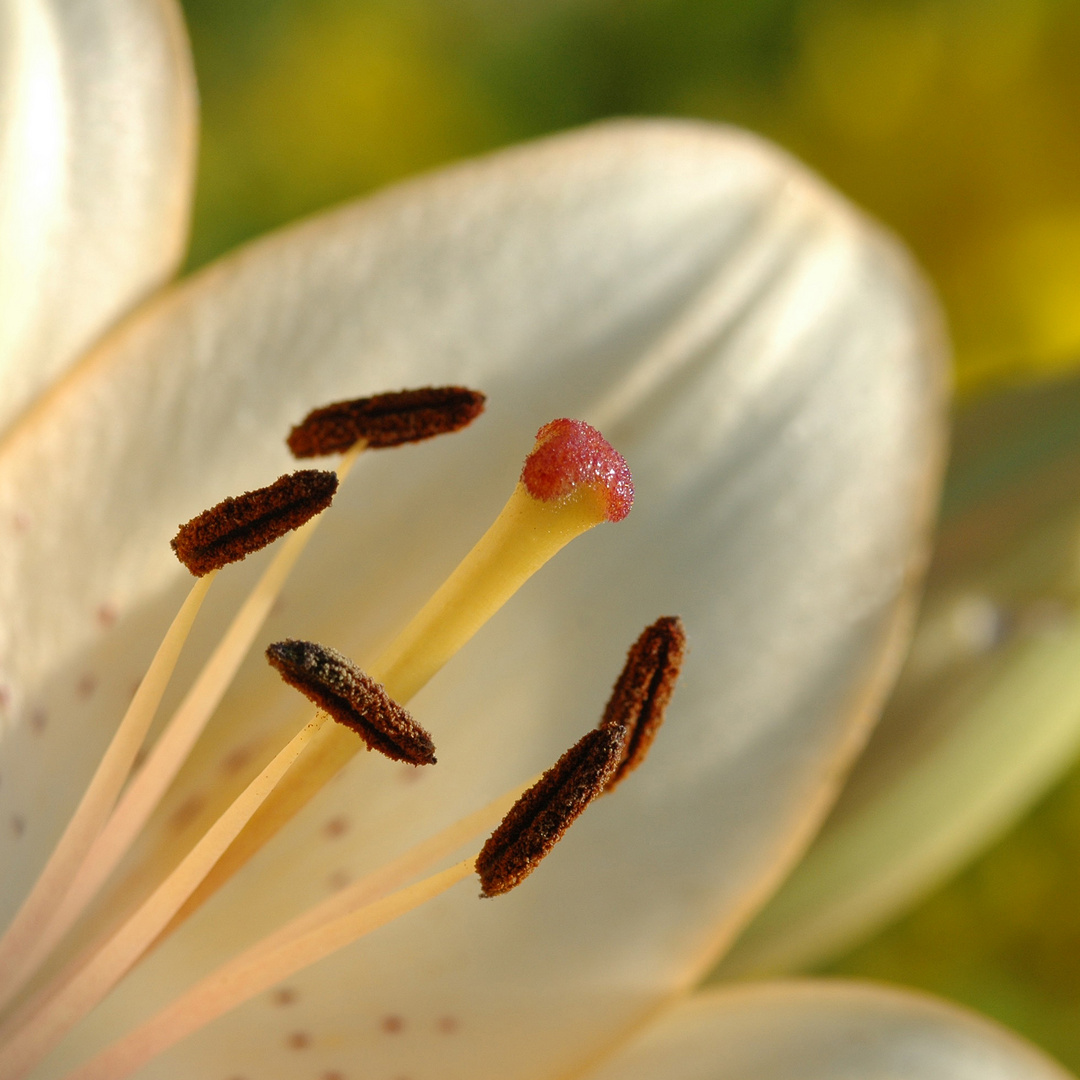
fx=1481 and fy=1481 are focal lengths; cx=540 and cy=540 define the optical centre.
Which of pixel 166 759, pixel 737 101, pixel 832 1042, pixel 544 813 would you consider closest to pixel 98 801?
pixel 166 759

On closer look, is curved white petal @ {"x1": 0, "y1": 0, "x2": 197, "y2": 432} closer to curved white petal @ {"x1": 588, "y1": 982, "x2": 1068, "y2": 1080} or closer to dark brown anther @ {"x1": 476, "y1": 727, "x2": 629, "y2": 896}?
dark brown anther @ {"x1": 476, "y1": 727, "x2": 629, "y2": 896}

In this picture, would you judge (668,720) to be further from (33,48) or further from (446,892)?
(33,48)

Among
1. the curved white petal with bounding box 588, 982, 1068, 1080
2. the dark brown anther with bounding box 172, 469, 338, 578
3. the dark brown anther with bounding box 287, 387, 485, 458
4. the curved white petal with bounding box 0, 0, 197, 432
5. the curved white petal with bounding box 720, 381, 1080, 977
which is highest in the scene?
the curved white petal with bounding box 0, 0, 197, 432

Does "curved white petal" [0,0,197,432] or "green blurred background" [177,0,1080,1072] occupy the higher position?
"green blurred background" [177,0,1080,1072]

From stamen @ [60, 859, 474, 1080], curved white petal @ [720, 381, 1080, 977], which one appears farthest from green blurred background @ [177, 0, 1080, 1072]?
stamen @ [60, 859, 474, 1080]

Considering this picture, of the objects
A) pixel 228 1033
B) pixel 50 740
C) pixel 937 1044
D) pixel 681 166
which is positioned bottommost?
pixel 937 1044

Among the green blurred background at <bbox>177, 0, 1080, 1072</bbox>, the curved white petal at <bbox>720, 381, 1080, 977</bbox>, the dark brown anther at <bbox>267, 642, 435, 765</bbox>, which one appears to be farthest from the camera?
the green blurred background at <bbox>177, 0, 1080, 1072</bbox>

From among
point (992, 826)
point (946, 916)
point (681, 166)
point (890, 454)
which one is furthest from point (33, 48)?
point (946, 916)
